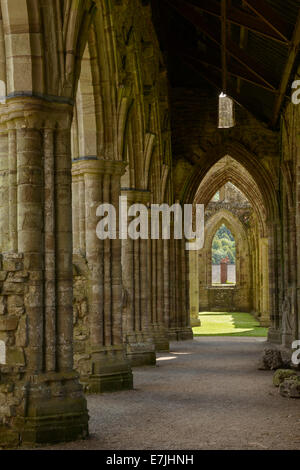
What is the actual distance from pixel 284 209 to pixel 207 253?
59.6 feet

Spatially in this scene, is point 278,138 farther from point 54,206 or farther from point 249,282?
point 249,282

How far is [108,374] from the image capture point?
9.36 metres

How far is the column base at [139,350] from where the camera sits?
12547 millimetres

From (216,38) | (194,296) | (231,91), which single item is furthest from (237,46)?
(194,296)

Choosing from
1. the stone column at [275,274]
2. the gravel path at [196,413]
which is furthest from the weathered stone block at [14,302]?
the stone column at [275,274]

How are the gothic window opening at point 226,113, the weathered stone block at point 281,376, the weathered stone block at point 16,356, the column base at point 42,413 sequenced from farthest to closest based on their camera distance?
the gothic window opening at point 226,113, the weathered stone block at point 281,376, the weathered stone block at point 16,356, the column base at point 42,413

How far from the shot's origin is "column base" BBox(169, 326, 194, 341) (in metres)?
19.5

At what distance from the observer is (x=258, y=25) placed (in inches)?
489

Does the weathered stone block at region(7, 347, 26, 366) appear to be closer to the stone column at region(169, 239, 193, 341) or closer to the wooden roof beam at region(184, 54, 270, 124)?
the stone column at region(169, 239, 193, 341)

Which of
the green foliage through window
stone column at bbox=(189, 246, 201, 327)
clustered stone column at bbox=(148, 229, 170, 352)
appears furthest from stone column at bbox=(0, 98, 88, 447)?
the green foliage through window

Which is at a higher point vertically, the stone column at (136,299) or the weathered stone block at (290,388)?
the stone column at (136,299)

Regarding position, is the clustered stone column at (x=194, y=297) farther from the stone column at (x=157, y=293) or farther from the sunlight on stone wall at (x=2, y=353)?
the sunlight on stone wall at (x=2, y=353)

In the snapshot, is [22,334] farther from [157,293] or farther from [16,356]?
[157,293]

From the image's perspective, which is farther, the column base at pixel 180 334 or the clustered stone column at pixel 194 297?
the clustered stone column at pixel 194 297
